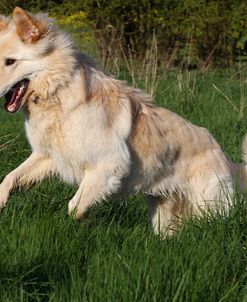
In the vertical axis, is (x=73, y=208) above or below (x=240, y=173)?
above

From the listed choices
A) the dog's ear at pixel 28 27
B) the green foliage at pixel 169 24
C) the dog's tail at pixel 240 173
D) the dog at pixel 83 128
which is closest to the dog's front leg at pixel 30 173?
the dog at pixel 83 128

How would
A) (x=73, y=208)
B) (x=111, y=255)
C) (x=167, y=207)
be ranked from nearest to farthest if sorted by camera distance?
(x=111, y=255), (x=73, y=208), (x=167, y=207)

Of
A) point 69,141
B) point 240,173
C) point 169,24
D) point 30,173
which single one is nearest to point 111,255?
point 69,141

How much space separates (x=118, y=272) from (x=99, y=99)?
1860 millimetres

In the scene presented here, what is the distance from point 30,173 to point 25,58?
809 mm

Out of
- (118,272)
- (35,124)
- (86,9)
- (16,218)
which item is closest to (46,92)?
(35,124)

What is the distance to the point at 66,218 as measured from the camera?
4.63 metres

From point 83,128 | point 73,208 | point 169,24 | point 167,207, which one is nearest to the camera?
point 73,208

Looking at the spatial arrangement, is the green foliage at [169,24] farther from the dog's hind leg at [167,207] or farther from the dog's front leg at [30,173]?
the dog's front leg at [30,173]

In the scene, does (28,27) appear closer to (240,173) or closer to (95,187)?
(95,187)

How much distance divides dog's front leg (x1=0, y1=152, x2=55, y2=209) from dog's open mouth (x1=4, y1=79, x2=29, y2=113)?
0.37 meters

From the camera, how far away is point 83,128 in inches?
191

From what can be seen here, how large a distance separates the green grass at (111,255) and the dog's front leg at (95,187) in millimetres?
107

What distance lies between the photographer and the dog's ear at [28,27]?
4805 mm
